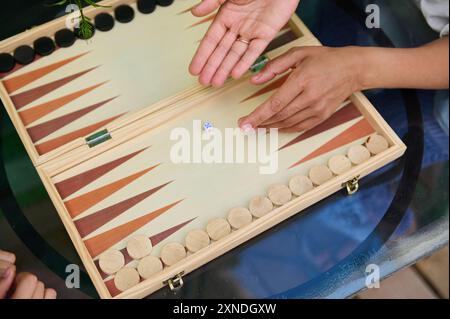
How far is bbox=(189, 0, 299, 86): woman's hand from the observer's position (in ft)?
4.37

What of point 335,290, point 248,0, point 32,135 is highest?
point 248,0

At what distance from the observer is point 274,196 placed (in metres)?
1.29

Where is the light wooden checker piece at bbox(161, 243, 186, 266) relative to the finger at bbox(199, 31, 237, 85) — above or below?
below

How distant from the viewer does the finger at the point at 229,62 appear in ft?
4.38

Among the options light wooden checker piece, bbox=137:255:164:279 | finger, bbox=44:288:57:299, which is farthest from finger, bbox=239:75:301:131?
finger, bbox=44:288:57:299

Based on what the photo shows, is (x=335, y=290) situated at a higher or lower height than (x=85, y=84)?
lower

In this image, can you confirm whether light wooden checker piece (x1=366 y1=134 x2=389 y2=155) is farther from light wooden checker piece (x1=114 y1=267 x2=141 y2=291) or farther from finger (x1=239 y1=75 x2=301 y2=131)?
light wooden checker piece (x1=114 y1=267 x2=141 y2=291)

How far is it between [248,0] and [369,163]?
1.79ft

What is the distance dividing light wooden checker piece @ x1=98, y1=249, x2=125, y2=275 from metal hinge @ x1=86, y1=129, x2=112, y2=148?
287 mm

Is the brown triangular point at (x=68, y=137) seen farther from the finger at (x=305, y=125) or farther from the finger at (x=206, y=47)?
the finger at (x=305, y=125)

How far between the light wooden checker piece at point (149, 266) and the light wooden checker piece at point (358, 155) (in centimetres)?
57

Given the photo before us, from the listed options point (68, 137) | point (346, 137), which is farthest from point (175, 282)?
point (346, 137)
